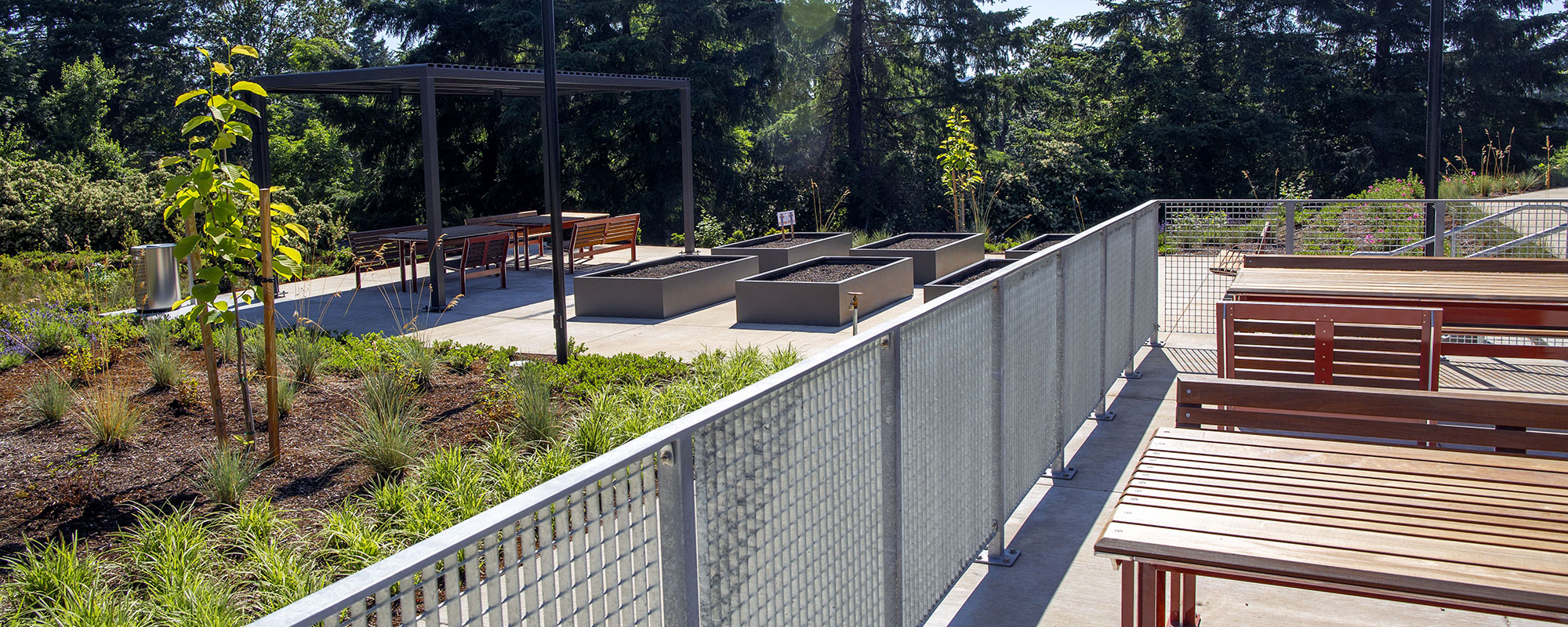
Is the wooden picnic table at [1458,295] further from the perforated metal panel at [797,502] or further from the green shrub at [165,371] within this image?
the green shrub at [165,371]

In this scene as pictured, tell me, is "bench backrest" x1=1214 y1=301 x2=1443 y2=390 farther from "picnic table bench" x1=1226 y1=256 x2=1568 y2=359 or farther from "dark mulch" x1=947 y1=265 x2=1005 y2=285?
"dark mulch" x1=947 y1=265 x2=1005 y2=285

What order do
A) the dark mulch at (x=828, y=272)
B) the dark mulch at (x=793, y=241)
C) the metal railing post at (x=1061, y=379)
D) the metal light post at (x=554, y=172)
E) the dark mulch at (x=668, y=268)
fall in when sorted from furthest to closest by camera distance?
the dark mulch at (x=793, y=241) → the dark mulch at (x=668, y=268) → the dark mulch at (x=828, y=272) → the metal light post at (x=554, y=172) → the metal railing post at (x=1061, y=379)

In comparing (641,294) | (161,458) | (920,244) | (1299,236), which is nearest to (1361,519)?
(161,458)

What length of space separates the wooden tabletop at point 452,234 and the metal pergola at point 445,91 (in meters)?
0.52

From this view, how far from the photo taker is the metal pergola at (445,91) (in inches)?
344

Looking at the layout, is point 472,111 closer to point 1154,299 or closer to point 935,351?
point 1154,299

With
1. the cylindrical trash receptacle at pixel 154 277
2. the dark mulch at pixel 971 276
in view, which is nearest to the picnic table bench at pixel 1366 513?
the dark mulch at pixel 971 276

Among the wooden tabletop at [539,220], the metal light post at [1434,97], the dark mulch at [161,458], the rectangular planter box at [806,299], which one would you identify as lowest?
the dark mulch at [161,458]

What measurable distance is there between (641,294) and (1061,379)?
687 centimetres

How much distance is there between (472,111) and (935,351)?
27.6m

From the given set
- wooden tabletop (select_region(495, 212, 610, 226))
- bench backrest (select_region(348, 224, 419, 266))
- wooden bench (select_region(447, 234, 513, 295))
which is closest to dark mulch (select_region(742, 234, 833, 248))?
wooden tabletop (select_region(495, 212, 610, 226))

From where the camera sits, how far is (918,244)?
15281 mm

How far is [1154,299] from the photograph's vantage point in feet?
29.9

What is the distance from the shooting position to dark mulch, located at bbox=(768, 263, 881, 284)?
39.2ft
